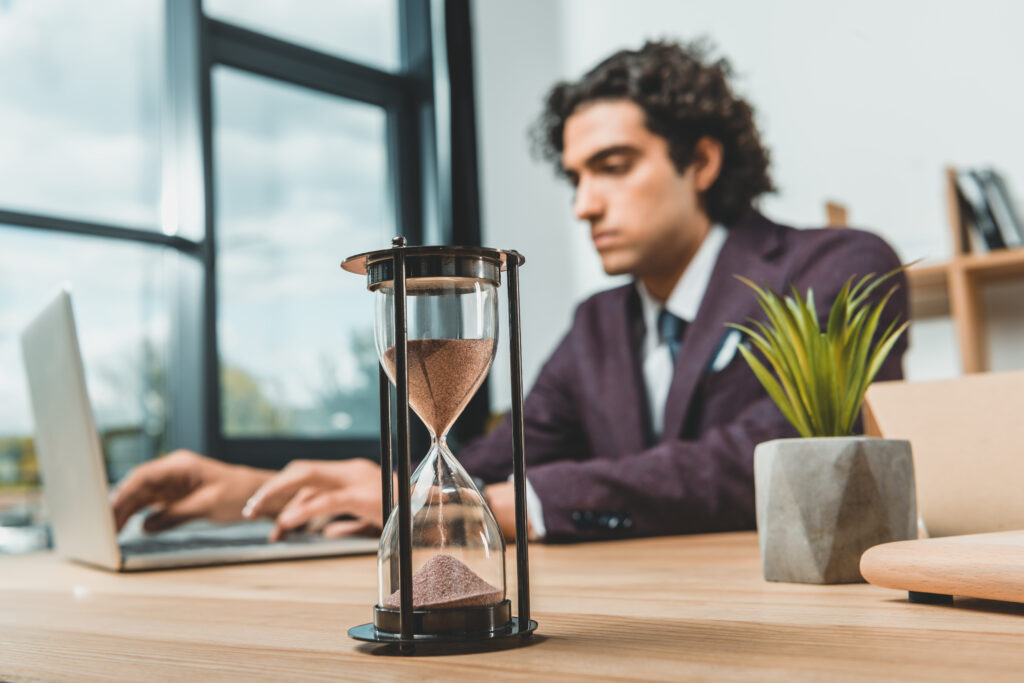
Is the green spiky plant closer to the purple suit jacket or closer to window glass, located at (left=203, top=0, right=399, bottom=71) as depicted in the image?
the purple suit jacket

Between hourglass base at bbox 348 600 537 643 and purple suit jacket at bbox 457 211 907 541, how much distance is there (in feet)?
2.06

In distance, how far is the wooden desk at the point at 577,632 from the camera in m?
0.39

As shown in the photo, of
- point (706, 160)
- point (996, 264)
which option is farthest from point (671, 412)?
point (996, 264)

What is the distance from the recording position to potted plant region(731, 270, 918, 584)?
631mm

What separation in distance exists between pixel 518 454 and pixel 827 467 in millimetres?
261

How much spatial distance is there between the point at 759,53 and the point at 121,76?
6.49 ft

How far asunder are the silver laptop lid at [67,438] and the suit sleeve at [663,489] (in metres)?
0.48

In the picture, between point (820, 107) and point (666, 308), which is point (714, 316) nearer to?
point (666, 308)

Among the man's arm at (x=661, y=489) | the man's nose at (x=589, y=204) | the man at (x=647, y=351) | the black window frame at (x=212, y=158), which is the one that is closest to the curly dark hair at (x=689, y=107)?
the man at (x=647, y=351)

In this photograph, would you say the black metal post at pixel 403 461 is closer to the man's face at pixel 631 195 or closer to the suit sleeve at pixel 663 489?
the suit sleeve at pixel 663 489

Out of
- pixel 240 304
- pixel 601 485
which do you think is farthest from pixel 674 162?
pixel 240 304

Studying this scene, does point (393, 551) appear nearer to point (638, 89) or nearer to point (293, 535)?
point (293, 535)

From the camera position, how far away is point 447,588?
0.46 m

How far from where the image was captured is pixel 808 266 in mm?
1434
